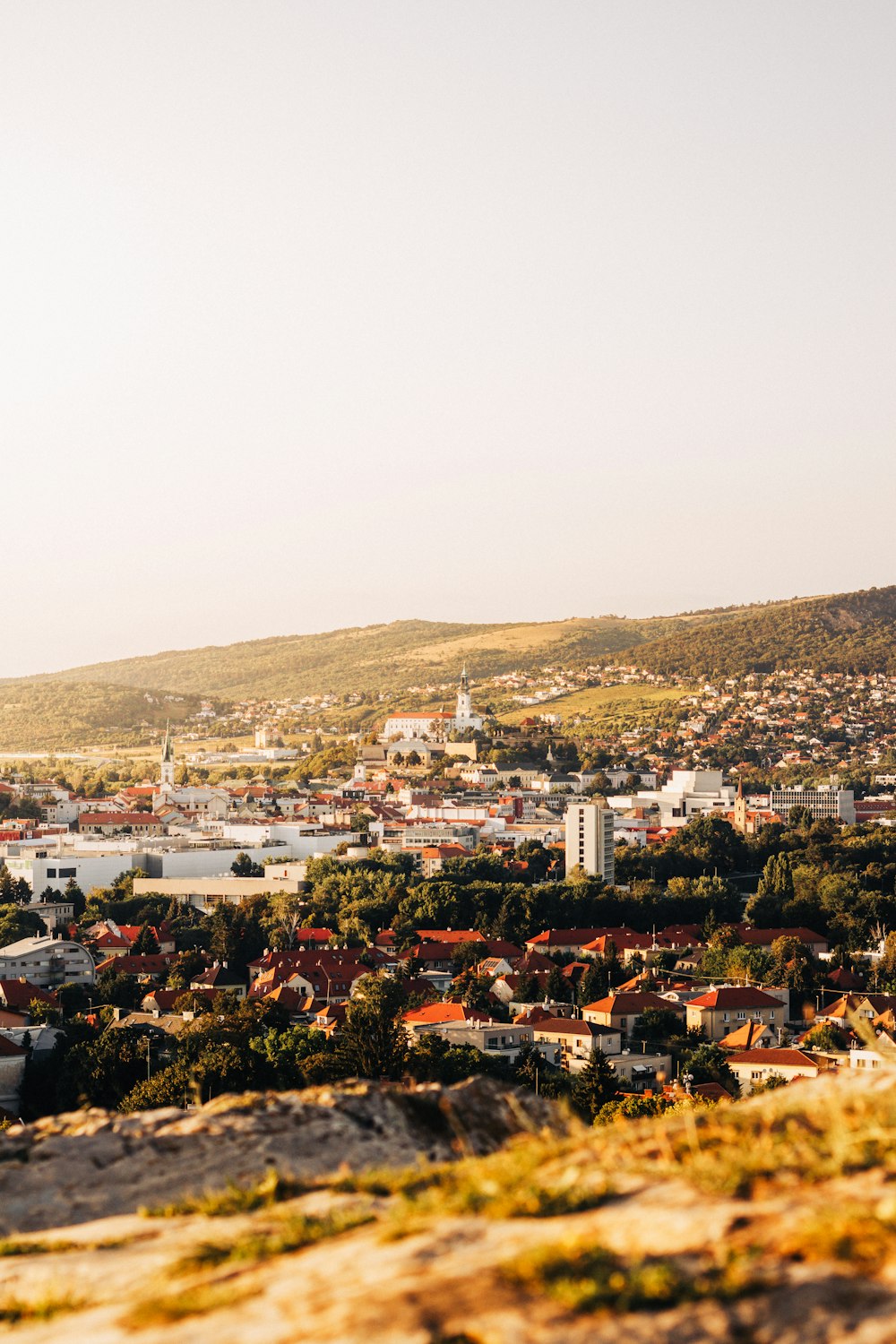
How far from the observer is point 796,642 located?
148m

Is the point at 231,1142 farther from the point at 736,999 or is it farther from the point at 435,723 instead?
the point at 435,723

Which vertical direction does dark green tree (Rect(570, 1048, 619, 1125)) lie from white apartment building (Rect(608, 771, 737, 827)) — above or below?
above

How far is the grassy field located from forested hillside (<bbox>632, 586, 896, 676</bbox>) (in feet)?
31.1

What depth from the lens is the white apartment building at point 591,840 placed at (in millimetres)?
62594

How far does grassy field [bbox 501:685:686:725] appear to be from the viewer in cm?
12206

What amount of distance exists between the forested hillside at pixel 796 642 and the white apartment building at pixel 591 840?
254 ft

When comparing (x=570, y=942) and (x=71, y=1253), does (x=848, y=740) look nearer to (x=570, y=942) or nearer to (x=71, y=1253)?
(x=570, y=942)

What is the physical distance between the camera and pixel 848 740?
11631cm

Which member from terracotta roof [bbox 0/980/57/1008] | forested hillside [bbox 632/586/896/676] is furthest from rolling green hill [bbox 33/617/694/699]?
terracotta roof [bbox 0/980/57/1008]

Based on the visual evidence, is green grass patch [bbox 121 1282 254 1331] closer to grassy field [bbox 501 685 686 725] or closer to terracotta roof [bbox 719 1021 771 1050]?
terracotta roof [bbox 719 1021 771 1050]

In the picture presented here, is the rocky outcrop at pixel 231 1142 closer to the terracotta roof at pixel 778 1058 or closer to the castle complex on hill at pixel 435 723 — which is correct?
the terracotta roof at pixel 778 1058

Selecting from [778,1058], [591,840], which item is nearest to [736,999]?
[778,1058]

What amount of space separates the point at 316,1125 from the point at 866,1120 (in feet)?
7.51

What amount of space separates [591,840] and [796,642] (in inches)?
3535
